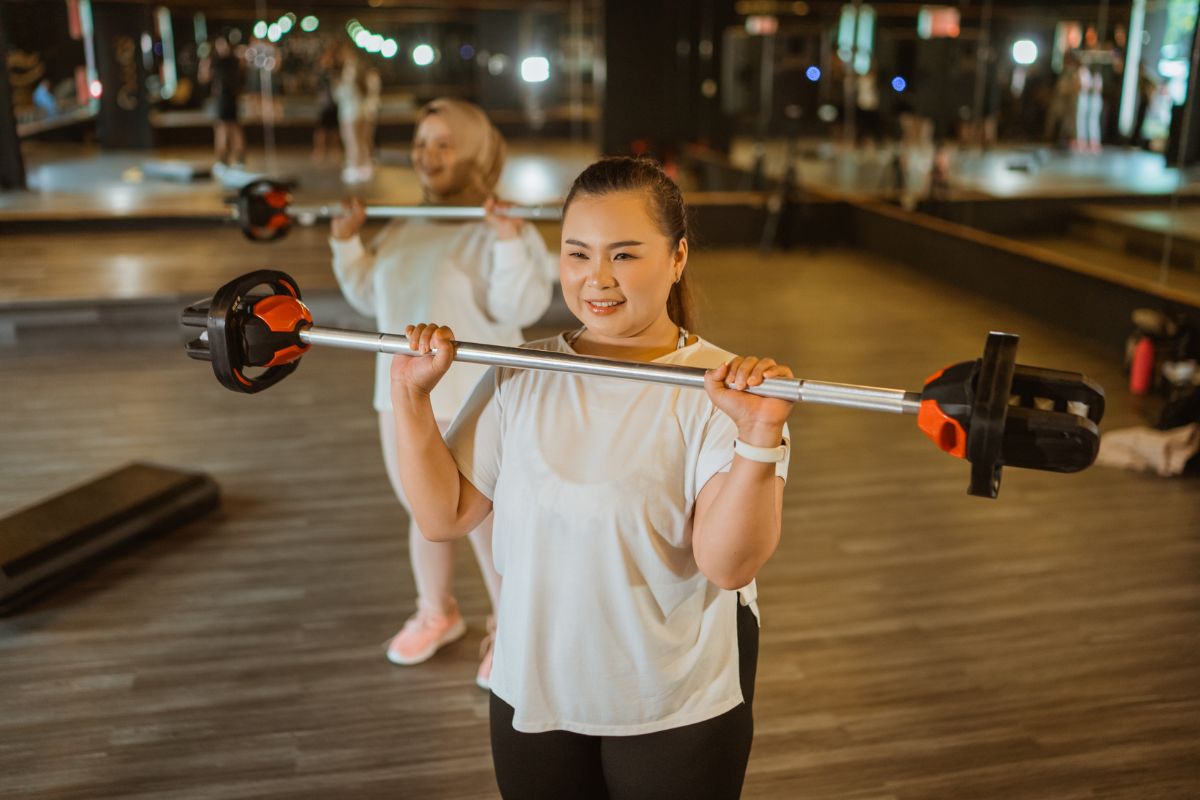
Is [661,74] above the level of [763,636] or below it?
above

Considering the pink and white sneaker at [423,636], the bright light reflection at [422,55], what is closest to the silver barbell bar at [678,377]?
the pink and white sneaker at [423,636]

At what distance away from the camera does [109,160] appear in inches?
404

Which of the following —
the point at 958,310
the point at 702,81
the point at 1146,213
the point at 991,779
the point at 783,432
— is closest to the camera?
the point at 783,432

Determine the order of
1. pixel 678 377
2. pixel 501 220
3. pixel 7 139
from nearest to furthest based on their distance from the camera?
pixel 678 377, pixel 501 220, pixel 7 139

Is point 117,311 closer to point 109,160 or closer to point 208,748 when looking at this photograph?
point 109,160

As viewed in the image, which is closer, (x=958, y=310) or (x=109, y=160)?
(x=958, y=310)

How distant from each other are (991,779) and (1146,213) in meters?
5.30

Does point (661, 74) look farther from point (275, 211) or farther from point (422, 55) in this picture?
point (275, 211)

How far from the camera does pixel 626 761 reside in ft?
4.91

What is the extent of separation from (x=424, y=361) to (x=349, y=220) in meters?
1.42

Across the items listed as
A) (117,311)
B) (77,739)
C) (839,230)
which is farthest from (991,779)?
(839,230)

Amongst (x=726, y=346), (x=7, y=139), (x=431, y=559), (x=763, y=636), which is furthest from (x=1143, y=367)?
(x=7, y=139)

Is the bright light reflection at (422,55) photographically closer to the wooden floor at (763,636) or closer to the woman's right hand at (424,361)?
the wooden floor at (763,636)

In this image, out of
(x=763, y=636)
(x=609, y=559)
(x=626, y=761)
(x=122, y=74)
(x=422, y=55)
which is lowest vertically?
(x=763, y=636)
